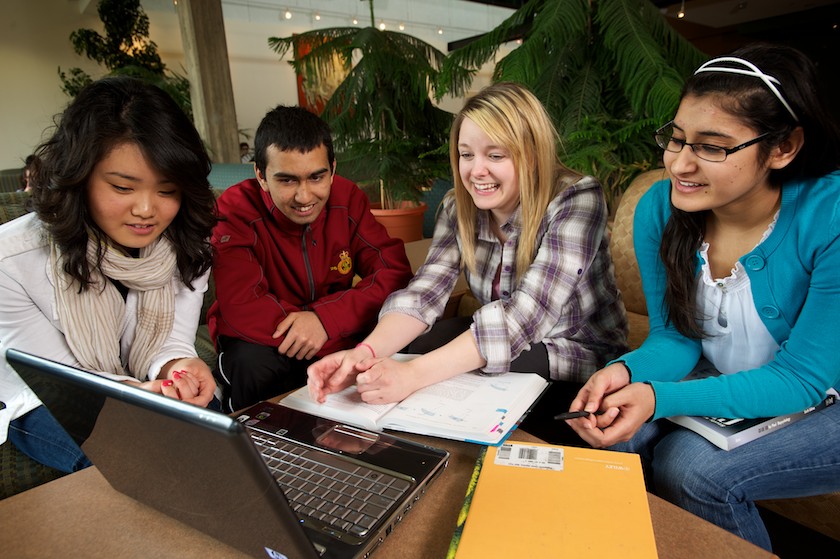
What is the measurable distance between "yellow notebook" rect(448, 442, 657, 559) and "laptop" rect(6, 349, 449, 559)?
9 centimetres

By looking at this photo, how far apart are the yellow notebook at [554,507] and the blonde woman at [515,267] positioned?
0.30 m

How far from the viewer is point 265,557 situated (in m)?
0.53

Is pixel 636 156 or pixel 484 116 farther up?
pixel 484 116

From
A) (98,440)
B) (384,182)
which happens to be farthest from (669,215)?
(384,182)

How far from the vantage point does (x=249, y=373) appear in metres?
1.29

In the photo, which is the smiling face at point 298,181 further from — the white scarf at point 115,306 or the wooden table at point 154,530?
the wooden table at point 154,530

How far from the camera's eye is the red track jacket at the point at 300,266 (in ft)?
4.44

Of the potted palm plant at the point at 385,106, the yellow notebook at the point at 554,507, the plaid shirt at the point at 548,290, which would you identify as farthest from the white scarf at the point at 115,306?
the potted palm plant at the point at 385,106

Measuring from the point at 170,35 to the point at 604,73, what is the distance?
18.6 ft

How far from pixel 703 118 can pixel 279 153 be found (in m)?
0.94

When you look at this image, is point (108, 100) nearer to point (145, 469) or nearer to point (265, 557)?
point (145, 469)

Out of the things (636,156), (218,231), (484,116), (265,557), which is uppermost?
(484,116)

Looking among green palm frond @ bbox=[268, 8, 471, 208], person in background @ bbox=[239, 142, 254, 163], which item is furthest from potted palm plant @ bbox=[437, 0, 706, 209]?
person in background @ bbox=[239, 142, 254, 163]

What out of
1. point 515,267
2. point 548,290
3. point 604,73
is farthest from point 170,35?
point 548,290
